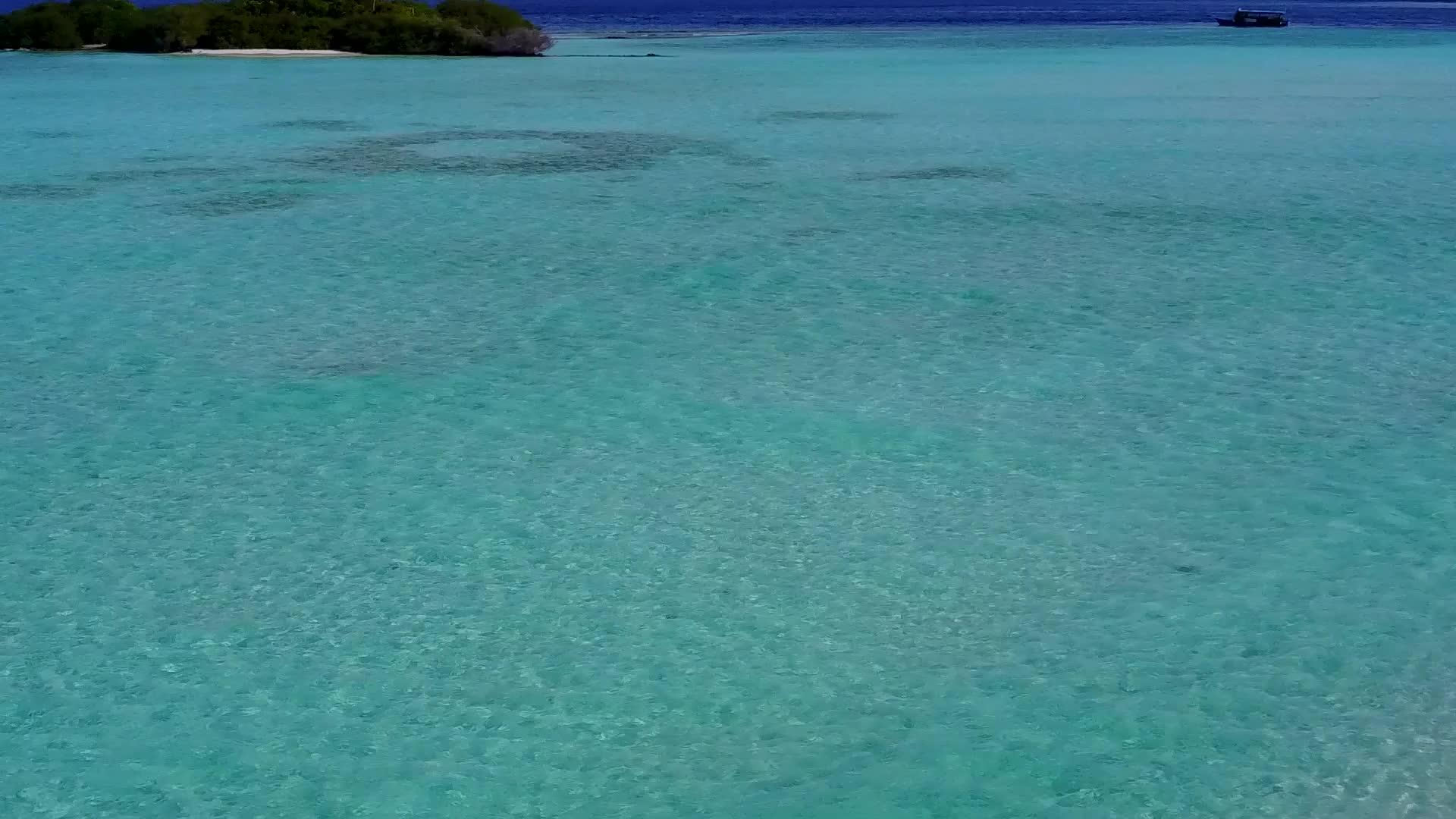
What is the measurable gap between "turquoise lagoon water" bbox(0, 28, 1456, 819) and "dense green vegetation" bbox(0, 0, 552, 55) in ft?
68.4

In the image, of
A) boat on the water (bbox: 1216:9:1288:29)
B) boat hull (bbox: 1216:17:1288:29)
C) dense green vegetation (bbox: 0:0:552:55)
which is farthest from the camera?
boat hull (bbox: 1216:17:1288:29)

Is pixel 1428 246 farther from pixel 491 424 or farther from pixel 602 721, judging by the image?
pixel 602 721

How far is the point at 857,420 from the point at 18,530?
3.17 m

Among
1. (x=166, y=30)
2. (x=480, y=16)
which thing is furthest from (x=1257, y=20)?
(x=166, y=30)

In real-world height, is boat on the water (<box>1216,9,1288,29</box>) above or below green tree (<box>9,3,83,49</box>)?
above

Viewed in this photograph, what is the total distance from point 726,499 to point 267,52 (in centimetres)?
2820

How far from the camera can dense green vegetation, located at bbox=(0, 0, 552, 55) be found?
31.2 metres

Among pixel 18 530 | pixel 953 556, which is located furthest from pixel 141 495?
pixel 953 556

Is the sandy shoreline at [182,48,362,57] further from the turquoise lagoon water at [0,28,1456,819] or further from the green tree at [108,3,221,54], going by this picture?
the turquoise lagoon water at [0,28,1456,819]

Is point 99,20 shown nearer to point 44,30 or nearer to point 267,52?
point 44,30

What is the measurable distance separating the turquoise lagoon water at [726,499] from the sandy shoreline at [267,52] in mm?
19056

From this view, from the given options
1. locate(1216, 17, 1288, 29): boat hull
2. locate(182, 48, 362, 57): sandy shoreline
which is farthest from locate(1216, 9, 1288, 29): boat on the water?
locate(182, 48, 362, 57): sandy shoreline

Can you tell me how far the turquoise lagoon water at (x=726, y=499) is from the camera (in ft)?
11.8

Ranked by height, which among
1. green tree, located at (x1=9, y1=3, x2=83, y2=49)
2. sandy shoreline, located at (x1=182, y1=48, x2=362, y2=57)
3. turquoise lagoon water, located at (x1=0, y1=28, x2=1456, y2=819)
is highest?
green tree, located at (x1=9, y1=3, x2=83, y2=49)
